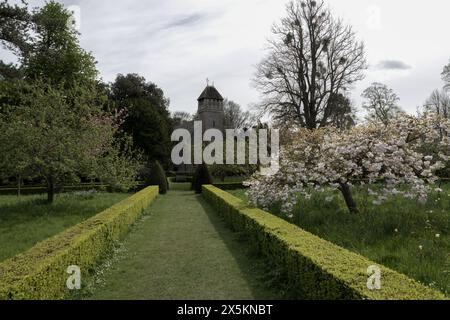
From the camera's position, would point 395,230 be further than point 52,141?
No

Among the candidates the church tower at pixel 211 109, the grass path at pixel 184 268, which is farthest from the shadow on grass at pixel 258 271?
the church tower at pixel 211 109

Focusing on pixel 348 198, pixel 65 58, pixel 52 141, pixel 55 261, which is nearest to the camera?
pixel 55 261

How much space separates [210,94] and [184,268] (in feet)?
196

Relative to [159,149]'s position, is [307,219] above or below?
below

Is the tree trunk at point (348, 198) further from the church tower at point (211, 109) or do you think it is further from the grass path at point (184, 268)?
the church tower at point (211, 109)

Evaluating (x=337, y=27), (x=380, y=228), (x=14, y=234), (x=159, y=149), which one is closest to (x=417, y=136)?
(x=380, y=228)

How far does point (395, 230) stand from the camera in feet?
26.3

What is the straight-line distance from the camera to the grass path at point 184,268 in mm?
6223

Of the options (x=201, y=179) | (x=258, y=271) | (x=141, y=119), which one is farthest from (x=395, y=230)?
(x=141, y=119)

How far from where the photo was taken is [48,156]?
14.9 m

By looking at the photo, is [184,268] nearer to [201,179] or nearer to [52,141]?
[52,141]
